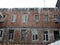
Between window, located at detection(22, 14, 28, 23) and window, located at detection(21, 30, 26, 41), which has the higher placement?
window, located at detection(22, 14, 28, 23)

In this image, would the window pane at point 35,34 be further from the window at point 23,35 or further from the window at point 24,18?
the window at point 24,18

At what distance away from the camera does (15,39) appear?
2508 cm

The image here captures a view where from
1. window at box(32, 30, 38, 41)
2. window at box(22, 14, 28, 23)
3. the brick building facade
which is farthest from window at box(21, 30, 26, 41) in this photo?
window at box(22, 14, 28, 23)

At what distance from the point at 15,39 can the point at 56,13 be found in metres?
7.97

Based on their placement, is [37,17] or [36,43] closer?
[36,43]

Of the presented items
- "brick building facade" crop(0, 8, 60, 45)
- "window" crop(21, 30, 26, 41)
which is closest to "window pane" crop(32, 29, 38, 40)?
"brick building facade" crop(0, 8, 60, 45)

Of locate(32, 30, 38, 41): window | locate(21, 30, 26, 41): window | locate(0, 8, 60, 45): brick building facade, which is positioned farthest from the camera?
locate(21, 30, 26, 41): window

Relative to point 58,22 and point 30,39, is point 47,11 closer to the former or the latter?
point 58,22

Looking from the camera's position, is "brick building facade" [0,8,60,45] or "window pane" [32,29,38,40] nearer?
"brick building facade" [0,8,60,45]

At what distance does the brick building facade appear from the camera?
2497 centimetres

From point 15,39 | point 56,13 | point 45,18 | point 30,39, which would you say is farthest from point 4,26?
point 56,13

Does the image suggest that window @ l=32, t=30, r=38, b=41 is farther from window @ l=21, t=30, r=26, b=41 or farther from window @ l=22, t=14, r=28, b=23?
window @ l=22, t=14, r=28, b=23

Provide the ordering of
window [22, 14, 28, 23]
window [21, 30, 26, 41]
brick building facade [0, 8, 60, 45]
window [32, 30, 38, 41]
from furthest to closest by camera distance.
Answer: window [22, 14, 28, 23] < window [21, 30, 26, 41] < window [32, 30, 38, 41] < brick building facade [0, 8, 60, 45]

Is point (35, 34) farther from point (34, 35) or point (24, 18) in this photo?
point (24, 18)
